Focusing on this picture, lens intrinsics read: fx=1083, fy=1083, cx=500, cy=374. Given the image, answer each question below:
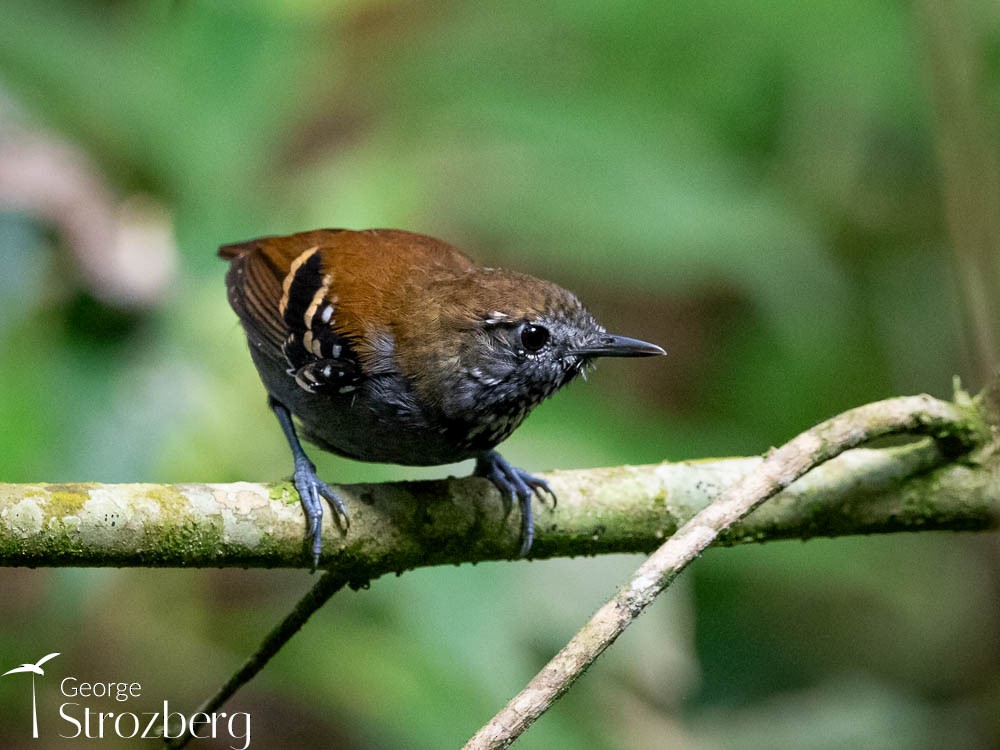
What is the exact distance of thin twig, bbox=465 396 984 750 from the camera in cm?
203

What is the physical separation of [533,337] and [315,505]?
0.76m

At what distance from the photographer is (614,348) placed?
294 centimetres

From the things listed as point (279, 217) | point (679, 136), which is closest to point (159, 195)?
point (279, 217)

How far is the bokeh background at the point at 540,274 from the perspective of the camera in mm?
3643

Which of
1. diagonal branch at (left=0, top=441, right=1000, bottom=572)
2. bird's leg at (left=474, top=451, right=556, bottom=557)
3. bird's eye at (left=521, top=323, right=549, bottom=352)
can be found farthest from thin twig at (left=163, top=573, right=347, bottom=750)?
bird's eye at (left=521, top=323, right=549, bottom=352)

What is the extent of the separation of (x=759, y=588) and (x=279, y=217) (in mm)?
2743

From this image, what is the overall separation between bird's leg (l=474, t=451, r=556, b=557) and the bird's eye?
1.18 ft

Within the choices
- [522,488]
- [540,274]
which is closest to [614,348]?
[522,488]

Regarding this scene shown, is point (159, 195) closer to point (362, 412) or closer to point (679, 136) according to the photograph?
point (362, 412)

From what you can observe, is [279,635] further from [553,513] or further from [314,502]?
[553,513]

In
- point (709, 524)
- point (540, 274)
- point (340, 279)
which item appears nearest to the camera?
point (709, 524)

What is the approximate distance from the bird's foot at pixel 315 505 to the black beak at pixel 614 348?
30.1 inches

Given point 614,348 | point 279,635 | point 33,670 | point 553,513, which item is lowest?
point 33,670

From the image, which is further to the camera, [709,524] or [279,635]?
[279,635]
